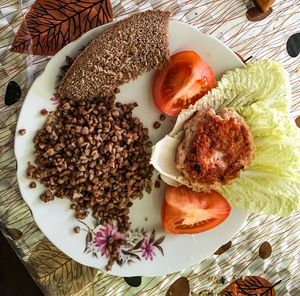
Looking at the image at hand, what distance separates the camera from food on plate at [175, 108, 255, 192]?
1702mm

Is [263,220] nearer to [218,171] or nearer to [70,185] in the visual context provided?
[218,171]

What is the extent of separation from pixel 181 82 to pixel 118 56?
0.36 m

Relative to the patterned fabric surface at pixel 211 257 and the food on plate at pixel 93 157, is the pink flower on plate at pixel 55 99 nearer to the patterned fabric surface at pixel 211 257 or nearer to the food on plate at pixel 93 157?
the food on plate at pixel 93 157

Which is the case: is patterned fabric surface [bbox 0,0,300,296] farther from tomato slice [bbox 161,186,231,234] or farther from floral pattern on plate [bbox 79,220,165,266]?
tomato slice [bbox 161,186,231,234]

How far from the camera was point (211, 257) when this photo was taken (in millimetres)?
2154

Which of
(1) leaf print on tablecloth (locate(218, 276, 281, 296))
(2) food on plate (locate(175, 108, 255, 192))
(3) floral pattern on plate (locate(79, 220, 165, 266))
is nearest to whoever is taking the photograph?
(2) food on plate (locate(175, 108, 255, 192))

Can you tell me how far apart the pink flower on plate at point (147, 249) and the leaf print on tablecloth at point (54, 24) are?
1.19 metres

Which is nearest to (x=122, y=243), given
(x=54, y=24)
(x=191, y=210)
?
(x=191, y=210)

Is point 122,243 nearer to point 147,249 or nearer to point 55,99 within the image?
point 147,249

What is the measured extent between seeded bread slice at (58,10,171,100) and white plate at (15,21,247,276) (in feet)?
0.23

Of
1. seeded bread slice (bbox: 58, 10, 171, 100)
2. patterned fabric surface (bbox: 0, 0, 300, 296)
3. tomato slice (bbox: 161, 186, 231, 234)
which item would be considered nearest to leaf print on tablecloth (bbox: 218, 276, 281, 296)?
patterned fabric surface (bbox: 0, 0, 300, 296)

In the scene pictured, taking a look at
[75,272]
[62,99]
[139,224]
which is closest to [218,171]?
[139,224]

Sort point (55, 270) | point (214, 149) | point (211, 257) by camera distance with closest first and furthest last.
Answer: point (214, 149) → point (55, 270) → point (211, 257)

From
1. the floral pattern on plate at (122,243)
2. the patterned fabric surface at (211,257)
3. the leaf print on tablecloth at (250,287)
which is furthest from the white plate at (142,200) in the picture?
the leaf print on tablecloth at (250,287)
